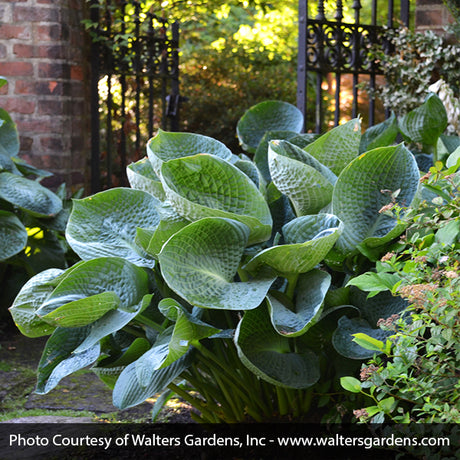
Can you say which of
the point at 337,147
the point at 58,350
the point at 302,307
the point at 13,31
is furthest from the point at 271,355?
the point at 13,31

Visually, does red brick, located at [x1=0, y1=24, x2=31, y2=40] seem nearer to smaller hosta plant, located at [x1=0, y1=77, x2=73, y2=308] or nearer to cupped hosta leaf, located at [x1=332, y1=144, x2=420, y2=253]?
smaller hosta plant, located at [x1=0, y1=77, x2=73, y2=308]

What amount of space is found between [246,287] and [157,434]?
701 millimetres

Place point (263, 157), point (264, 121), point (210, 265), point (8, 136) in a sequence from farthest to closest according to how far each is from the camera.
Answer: point (8, 136) < point (264, 121) < point (263, 157) < point (210, 265)

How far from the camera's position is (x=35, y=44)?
3934 millimetres

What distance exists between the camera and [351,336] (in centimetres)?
142

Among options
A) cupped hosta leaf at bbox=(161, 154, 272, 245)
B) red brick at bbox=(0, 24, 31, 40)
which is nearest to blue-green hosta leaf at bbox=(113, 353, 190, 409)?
cupped hosta leaf at bbox=(161, 154, 272, 245)

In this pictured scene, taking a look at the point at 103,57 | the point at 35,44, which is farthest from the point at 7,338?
the point at 103,57

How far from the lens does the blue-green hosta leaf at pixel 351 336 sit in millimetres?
1373

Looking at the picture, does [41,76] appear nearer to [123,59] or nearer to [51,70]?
[51,70]

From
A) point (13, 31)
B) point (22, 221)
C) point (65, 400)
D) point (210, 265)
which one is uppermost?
point (13, 31)

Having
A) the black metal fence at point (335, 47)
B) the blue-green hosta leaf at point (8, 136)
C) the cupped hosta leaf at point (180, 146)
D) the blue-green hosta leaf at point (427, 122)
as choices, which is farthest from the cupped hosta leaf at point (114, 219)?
the black metal fence at point (335, 47)

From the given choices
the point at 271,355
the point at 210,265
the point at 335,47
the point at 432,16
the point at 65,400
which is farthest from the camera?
the point at 335,47

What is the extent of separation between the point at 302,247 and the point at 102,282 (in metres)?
0.47

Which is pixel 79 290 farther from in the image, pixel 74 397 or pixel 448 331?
pixel 74 397
